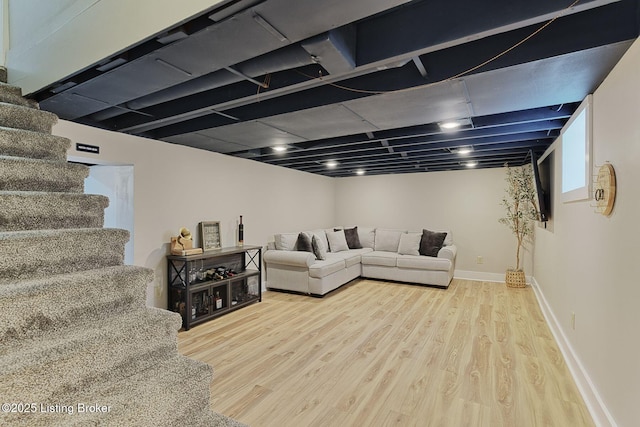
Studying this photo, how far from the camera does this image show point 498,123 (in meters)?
2.99

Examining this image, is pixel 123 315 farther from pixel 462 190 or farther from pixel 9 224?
pixel 462 190

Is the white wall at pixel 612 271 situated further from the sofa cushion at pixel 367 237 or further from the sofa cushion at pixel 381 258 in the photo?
the sofa cushion at pixel 367 237

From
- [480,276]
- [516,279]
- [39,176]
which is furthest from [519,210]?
[39,176]

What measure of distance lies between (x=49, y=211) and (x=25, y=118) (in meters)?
0.89

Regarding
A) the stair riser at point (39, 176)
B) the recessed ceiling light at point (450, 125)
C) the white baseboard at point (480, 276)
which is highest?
the recessed ceiling light at point (450, 125)

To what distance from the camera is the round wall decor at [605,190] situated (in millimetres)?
1805

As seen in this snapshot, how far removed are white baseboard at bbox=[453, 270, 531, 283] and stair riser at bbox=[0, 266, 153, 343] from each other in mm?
6012

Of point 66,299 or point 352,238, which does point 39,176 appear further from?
point 352,238

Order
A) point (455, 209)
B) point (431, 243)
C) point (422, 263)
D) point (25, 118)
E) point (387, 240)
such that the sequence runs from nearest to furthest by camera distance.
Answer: point (25, 118)
point (422, 263)
point (431, 243)
point (455, 209)
point (387, 240)

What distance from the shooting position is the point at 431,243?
5828 millimetres

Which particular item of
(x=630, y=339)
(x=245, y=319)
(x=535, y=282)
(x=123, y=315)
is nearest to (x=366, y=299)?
(x=245, y=319)

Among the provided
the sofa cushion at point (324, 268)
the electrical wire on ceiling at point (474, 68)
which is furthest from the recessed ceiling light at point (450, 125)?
the sofa cushion at point (324, 268)

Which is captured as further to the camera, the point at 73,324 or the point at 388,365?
the point at 388,365

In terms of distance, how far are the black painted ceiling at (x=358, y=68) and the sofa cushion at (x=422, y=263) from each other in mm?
2578
